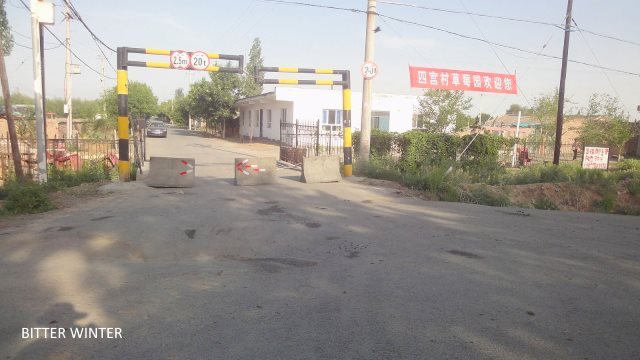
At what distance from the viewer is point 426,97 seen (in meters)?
27.5

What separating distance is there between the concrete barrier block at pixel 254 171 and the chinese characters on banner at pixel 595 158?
46.4ft

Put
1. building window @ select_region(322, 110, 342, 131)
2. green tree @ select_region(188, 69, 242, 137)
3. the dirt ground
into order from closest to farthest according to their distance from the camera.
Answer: the dirt ground, building window @ select_region(322, 110, 342, 131), green tree @ select_region(188, 69, 242, 137)

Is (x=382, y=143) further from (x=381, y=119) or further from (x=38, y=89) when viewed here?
(x=381, y=119)

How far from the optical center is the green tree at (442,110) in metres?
26.7

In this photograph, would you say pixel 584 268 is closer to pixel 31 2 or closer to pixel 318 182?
pixel 318 182

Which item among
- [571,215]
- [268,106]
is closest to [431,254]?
[571,215]

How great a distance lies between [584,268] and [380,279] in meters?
2.60

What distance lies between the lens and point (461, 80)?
54.1 ft

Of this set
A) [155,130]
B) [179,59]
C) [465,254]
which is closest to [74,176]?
[179,59]

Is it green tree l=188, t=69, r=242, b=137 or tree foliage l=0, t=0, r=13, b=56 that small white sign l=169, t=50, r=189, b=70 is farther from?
green tree l=188, t=69, r=242, b=137

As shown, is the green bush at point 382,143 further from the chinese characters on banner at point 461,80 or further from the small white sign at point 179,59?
the small white sign at point 179,59

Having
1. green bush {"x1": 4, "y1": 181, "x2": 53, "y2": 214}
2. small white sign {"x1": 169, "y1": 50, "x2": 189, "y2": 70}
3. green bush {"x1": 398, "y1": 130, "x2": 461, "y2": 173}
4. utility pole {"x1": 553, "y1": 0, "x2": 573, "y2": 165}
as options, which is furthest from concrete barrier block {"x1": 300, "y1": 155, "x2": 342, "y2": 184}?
utility pole {"x1": 553, "y1": 0, "x2": 573, "y2": 165}

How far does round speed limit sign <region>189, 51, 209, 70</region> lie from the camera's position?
38.9 feet

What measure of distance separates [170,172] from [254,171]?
2095 mm
